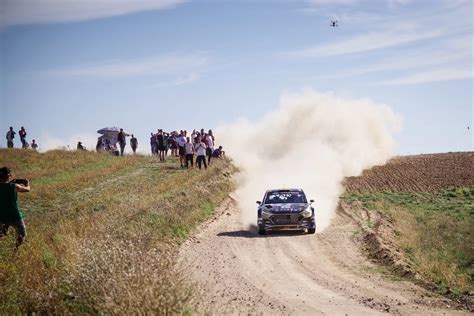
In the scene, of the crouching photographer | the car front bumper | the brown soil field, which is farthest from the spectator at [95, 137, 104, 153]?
the crouching photographer

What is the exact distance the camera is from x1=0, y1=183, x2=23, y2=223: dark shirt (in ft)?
49.3

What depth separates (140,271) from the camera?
1073 centimetres

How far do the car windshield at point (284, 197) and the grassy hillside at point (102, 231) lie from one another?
3.14 metres

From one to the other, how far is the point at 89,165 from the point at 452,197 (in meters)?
25.3

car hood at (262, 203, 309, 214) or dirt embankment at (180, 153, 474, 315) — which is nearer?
dirt embankment at (180, 153, 474, 315)

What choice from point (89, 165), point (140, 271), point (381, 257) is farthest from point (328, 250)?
point (89, 165)

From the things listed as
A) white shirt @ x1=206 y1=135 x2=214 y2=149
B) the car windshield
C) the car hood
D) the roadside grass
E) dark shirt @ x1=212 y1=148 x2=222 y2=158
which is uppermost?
white shirt @ x1=206 y1=135 x2=214 y2=149

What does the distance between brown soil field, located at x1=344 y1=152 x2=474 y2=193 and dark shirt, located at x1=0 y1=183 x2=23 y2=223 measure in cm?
3289

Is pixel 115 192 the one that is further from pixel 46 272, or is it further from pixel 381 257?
pixel 46 272

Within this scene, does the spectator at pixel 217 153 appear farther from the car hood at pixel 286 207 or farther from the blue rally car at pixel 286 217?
the car hood at pixel 286 207

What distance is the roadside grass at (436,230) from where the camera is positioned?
63.5 feet

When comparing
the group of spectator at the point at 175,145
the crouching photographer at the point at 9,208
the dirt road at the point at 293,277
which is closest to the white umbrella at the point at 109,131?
the group of spectator at the point at 175,145

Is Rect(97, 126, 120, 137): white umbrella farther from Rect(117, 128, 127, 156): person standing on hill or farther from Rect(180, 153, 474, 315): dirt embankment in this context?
Rect(180, 153, 474, 315): dirt embankment

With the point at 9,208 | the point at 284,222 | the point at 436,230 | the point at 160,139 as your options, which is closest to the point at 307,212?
the point at 284,222
